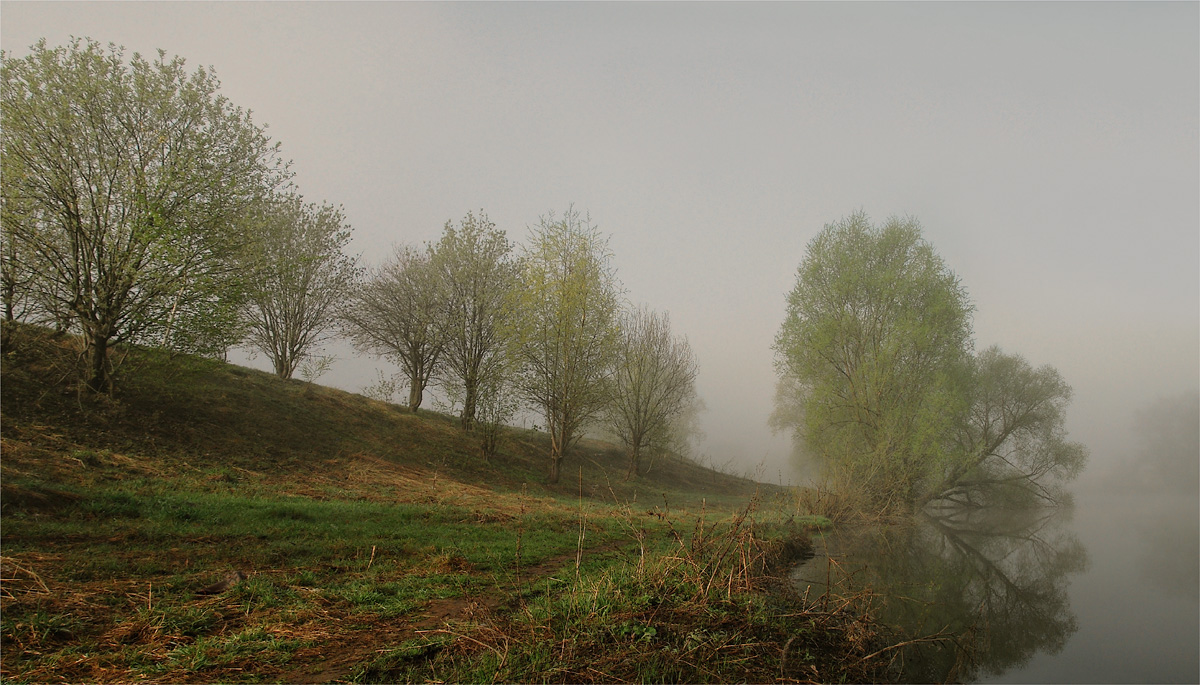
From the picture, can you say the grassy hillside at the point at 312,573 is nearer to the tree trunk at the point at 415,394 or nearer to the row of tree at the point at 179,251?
the row of tree at the point at 179,251

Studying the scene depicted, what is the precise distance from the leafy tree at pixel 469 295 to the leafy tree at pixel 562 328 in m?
3.61

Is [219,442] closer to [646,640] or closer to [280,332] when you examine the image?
[280,332]

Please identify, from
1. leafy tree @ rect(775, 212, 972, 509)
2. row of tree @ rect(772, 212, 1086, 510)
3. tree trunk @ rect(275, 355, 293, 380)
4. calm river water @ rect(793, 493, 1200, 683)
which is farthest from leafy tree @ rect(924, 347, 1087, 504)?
tree trunk @ rect(275, 355, 293, 380)

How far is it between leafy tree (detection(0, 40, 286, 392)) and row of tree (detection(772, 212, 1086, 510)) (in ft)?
71.2

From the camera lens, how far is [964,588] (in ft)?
32.7

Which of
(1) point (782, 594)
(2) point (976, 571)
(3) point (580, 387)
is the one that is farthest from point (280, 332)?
(2) point (976, 571)

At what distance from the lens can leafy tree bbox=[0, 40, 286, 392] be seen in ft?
40.2


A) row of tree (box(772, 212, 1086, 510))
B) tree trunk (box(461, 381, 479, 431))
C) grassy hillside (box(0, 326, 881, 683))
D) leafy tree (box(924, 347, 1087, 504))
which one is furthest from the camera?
leafy tree (box(924, 347, 1087, 504))

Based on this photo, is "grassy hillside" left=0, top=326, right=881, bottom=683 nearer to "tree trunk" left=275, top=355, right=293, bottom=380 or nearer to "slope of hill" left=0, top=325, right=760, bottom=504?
"slope of hill" left=0, top=325, right=760, bottom=504

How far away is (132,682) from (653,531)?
9.20 metres

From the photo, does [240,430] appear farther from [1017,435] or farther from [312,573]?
[1017,435]

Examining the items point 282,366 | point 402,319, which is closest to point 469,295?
point 402,319

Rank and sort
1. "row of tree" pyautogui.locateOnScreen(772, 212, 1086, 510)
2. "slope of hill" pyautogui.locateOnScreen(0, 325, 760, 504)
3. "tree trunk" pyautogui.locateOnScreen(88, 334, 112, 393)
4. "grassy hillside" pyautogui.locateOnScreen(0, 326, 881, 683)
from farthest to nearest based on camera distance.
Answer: "row of tree" pyautogui.locateOnScreen(772, 212, 1086, 510) < "tree trunk" pyautogui.locateOnScreen(88, 334, 112, 393) < "slope of hill" pyautogui.locateOnScreen(0, 325, 760, 504) < "grassy hillside" pyautogui.locateOnScreen(0, 326, 881, 683)

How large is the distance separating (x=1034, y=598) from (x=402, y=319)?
2870 cm
